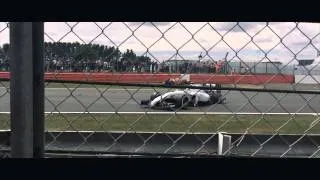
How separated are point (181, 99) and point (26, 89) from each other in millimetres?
804

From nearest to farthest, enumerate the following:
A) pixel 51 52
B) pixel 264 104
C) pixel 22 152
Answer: pixel 22 152 < pixel 51 52 < pixel 264 104

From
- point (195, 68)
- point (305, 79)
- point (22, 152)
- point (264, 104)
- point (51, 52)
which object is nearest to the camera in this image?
point (22, 152)

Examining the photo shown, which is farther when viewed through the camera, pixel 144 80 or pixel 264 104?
pixel 264 104

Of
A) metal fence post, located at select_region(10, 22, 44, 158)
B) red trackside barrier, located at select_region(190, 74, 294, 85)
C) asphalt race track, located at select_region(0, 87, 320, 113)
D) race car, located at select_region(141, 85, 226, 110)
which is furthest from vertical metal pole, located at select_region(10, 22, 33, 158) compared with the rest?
race car, located at select_region(141, 85, 226, 110)

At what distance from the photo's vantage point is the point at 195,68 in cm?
128

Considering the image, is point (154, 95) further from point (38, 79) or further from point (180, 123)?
point (180, 123)

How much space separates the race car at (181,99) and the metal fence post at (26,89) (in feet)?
2.15

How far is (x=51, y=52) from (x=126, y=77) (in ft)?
0.86

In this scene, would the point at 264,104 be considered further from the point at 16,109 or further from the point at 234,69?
the point at 16,109

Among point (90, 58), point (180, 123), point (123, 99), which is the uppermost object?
point (90, 58)

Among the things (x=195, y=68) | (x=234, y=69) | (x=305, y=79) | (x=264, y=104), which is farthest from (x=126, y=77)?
(x=264, y=104)

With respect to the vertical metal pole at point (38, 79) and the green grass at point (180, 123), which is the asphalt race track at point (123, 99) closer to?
the green grass at point (180, 123)

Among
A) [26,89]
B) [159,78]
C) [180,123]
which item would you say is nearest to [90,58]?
[159,78]

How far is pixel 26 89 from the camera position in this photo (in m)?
0.85
